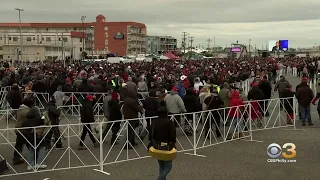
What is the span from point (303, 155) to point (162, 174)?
4.50 metres

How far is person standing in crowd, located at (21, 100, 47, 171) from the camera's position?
847 centimetres

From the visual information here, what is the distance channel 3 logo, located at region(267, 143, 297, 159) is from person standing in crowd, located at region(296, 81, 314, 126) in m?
3.08

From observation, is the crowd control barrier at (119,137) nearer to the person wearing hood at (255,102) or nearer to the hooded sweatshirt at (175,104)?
the person wearing hood at (255,102)

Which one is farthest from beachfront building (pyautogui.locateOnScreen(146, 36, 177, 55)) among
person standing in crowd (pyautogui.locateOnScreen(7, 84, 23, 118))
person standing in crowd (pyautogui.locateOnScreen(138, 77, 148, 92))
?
person standing in crowd (pyautogui.locateOnScreen(7, 84, 23, 118))

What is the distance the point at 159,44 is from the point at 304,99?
5959 inches

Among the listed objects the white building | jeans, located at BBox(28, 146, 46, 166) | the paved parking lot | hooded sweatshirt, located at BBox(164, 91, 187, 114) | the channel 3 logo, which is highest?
the white building

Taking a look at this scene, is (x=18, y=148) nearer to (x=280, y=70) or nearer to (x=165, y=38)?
(x=280, y=70)

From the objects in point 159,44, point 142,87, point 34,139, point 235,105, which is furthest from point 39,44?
point 34,139

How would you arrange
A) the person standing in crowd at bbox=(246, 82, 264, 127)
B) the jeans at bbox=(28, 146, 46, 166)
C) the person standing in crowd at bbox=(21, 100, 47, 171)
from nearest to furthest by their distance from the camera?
the person standing in crowd at bbox=(21, 100, 47, 171)
the jeans at bbox=(28, 146, 46, 166)
the person standing in crowd at bbox=(246, 82, 264, 127)

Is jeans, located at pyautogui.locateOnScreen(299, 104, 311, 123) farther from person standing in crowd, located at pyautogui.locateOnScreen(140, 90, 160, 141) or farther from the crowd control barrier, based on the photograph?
person standing in crowd, located at pyautogui.locateOnScreen(140, 90, 160, 141)

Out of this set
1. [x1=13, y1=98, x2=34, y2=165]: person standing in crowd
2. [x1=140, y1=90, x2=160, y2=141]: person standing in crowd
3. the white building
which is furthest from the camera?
the white building

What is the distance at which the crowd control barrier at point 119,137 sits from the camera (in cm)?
864

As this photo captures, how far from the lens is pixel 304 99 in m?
13.3

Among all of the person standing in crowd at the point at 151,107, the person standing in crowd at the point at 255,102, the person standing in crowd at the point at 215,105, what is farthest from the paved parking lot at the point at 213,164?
the person standing in crowd at the point at 255,102
